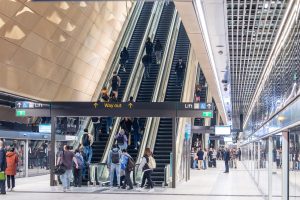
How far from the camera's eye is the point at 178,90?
24719 mm

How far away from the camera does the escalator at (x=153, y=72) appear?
22.5 meters

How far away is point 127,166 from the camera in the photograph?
17.2 meters

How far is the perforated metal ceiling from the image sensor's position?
39.0ft

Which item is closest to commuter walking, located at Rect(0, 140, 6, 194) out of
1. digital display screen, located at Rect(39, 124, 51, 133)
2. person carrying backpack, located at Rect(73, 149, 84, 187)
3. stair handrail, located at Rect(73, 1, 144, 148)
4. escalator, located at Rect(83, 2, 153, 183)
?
person carrying backpack, located at Rect(73, 149, 84, 187)

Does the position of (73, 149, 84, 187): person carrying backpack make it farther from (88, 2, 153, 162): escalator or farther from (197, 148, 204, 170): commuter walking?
(197, 148, 204, 170): commuter walking

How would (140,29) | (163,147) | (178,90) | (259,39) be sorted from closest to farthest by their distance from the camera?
(259,39), (163,147), (178,90), (140,29)

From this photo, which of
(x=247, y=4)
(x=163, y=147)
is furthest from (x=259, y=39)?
(x=163, y=147)

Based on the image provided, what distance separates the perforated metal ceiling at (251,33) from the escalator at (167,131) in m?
3.14

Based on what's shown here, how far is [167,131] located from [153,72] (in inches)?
175

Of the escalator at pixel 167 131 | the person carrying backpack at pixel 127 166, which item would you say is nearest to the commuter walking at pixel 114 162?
the person carrying backpack at pixel 127 166

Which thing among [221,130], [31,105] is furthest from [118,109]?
[221,130]

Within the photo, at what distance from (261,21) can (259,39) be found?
1.97m

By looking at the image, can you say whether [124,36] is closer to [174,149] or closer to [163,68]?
[163,68]

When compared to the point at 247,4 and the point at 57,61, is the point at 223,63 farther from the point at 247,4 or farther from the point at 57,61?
the point at 57,61
